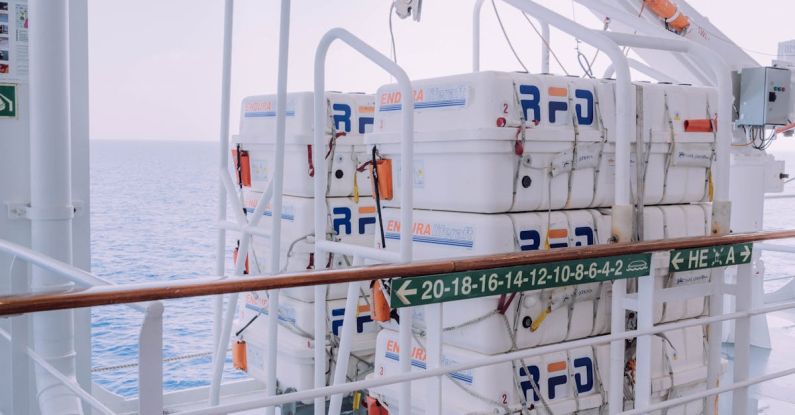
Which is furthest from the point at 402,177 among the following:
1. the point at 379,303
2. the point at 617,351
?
the point at 617,351

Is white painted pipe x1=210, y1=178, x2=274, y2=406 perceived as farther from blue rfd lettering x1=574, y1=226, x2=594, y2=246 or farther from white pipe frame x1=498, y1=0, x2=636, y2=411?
white pipe frame x1=498, y1=0, x2=636, y2=411

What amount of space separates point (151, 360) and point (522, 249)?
1.79 m

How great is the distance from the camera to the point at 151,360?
1605mm

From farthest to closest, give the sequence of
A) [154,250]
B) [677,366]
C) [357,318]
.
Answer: [154,250]
[357,318]
[677,366]

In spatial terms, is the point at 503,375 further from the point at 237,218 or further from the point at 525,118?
the point at 237,218

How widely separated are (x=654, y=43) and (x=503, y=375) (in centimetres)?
151

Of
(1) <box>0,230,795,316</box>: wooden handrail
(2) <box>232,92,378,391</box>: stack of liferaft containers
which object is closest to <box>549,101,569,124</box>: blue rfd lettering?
(1) <box>0,230,795,316</box>: wooden handrail

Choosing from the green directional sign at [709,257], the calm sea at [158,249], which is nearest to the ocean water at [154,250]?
the calm sea at [158,249]

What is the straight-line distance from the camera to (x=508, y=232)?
306 centimetres

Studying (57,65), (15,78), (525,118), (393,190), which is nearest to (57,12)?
(57,65)

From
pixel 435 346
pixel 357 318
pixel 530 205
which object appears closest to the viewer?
pixel 435 346

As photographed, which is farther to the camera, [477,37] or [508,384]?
[477,37]

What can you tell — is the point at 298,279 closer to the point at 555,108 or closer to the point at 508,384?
the point at 508,384

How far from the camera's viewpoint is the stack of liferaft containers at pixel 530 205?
10.0ft
